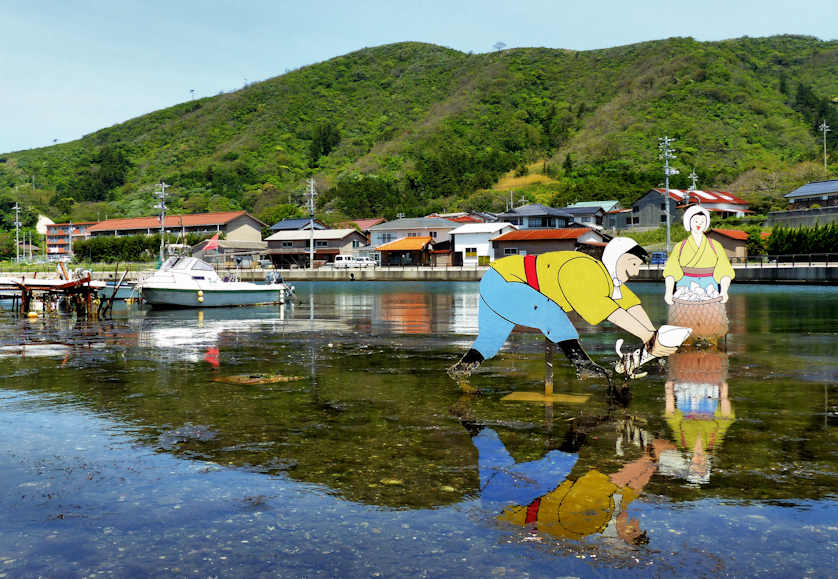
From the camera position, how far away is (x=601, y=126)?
154 meters

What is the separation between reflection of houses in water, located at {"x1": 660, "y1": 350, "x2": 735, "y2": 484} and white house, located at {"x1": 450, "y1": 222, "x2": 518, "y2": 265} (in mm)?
69433

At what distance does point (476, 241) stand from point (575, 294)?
76103 mm

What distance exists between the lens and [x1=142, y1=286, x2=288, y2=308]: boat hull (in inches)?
1455

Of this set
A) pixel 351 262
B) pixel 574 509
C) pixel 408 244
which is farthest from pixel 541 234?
pixel 574 509

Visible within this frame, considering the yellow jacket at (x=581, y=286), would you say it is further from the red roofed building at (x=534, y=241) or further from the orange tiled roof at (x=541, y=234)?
the orange tiled roof at (x=541, y=234)

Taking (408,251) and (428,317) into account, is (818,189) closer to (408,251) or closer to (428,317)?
(408,251)

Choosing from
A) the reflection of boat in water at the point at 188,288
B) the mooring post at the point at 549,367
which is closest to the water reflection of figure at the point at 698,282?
the mooring post at the point at 549,367

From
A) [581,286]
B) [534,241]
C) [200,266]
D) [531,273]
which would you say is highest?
[534,241]

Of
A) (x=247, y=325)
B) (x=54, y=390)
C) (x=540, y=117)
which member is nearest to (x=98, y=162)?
(x=540, y=117)

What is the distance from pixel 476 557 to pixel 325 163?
17592 centimetres

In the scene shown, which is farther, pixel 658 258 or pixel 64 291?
pixel 658 258

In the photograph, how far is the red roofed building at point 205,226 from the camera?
107m

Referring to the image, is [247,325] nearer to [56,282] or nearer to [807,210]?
[56,282]

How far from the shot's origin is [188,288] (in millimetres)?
37188
